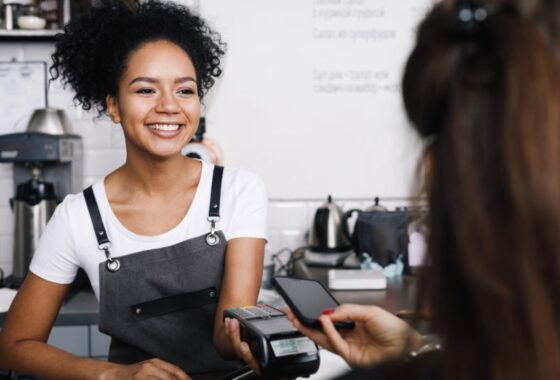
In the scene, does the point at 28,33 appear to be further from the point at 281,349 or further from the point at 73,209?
the point at 281,349

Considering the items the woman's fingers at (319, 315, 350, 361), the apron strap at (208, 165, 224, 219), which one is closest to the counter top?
the apron strap at (208, 165, 224, 219)

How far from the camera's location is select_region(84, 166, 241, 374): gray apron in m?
1.67

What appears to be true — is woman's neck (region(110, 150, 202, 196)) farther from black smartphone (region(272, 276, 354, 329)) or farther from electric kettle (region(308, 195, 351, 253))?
electric kettle (region(308, 195, 351, 253))

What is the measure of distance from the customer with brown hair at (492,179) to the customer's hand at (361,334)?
1.30 ft

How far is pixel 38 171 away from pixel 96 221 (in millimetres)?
972

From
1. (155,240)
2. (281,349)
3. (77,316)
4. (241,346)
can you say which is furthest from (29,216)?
(281,349)

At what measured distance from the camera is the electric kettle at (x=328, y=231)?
2.56 metres

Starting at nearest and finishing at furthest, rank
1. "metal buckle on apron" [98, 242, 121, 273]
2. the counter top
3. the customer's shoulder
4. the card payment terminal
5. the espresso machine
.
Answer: the customer's shoulder
the card payment terminal
"metal buckle on apron" [98, 242, 121, 273]
the counter top
the espresso machine

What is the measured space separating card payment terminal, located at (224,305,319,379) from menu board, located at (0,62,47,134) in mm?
2003

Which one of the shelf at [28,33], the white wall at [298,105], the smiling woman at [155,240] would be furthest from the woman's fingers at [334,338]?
the shelf at [28,33]

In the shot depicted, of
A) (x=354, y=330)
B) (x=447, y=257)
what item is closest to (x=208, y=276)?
(x=354, y=330)

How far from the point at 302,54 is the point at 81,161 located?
3.18 feet

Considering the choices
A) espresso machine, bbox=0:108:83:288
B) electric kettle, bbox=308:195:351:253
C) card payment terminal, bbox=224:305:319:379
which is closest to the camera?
card payment terminal, bbox=224:305:319:379

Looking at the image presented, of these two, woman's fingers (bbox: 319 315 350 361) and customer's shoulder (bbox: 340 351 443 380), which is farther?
woman's fingers (bbox: 319 315 350 361)
